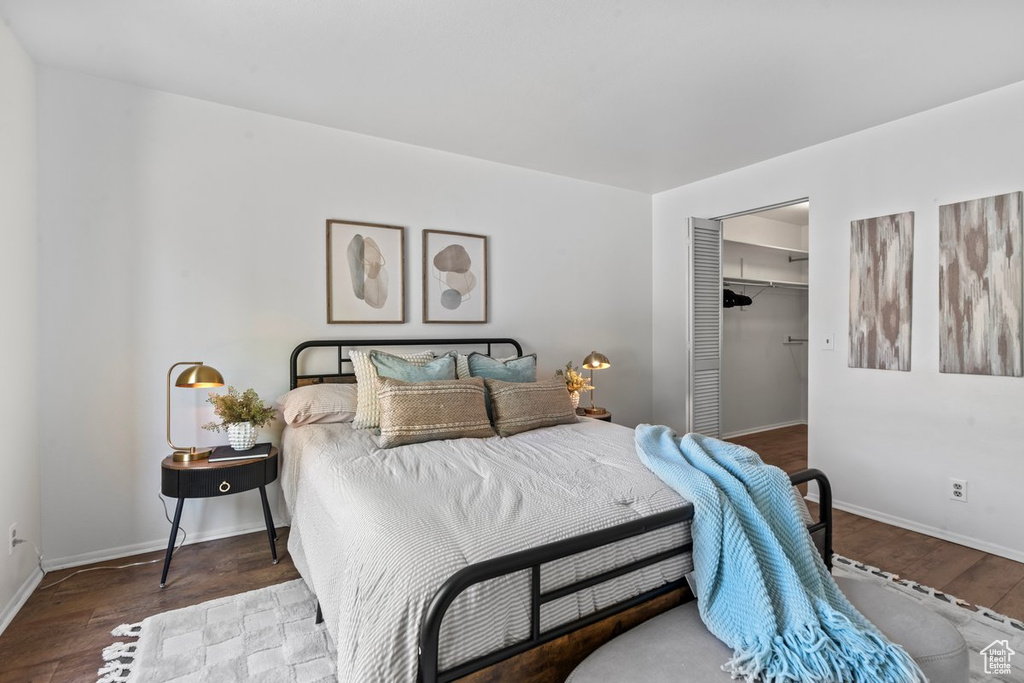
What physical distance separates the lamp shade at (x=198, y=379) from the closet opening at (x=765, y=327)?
4.66 m

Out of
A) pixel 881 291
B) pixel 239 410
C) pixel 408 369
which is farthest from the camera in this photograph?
pixel 881 291

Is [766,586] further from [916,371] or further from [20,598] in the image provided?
[20,598]

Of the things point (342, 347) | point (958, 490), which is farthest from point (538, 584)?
point (958, 490)

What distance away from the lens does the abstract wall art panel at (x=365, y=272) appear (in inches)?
128

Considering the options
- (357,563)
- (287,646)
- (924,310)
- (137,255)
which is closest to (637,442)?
(357,563)

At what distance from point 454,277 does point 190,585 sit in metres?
2.38

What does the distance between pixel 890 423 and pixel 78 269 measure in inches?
189

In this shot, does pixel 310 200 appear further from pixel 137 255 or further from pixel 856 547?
pixel 856 547

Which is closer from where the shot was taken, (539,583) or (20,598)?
(539,583)

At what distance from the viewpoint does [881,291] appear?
322 cm

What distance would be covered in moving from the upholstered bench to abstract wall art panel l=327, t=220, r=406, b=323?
2547 millimetres

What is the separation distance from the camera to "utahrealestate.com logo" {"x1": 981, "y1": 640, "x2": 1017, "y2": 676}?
72.0 inches

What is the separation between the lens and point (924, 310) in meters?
3.03

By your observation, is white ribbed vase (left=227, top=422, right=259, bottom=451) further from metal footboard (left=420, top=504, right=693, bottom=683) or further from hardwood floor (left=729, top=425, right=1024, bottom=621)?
hardwood floor (left=729, top=425, right=1024, bottom=621)
